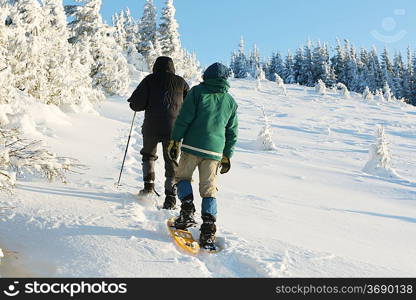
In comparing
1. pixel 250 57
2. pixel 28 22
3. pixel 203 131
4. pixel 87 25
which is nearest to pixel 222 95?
pixel 203 131

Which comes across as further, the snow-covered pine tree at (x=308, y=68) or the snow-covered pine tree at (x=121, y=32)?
the snow-covered pine tree at (x=308, y=68)

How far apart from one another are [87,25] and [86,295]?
76.5ft

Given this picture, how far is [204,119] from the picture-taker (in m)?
4.29

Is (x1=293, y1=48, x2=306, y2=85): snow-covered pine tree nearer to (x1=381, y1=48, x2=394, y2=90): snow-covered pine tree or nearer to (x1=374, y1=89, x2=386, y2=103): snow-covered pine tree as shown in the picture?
(x1=381, y1=48, x2=394, y2=90): snow-covered pine tree

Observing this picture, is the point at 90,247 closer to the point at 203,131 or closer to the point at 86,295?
the point at 86,295

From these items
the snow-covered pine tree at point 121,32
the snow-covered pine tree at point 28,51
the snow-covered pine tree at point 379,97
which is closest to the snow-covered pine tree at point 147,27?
the snow-covered pine tree at point 121,32

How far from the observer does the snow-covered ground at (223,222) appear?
364 cm

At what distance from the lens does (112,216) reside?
4.57m

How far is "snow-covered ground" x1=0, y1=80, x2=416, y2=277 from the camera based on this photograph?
364 centimetres

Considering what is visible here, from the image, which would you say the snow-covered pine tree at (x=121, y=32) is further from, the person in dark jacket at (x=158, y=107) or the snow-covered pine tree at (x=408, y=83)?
the snow-covered pine tree at (x=408, y=83)

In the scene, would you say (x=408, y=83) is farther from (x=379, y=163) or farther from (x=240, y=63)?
(x=379, y=163)

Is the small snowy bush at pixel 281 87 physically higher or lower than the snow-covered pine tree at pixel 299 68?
lower

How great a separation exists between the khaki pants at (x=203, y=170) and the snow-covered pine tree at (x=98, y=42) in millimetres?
19900

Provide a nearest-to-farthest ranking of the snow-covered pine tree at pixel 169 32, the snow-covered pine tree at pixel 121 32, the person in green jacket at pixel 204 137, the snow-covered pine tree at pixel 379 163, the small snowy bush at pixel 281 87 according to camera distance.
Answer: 1. the person in green jacket at pixel 204 137
2. the snow-covered pine tree at pixel 379 163
3. the snow-covered pine tree at pixel 169 32
4. the small snowy bush at pixel 281 87
5. the snow-covered pine tree at pixel 121 32
